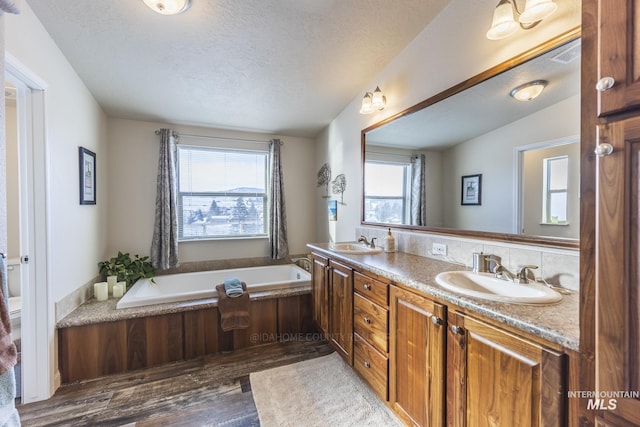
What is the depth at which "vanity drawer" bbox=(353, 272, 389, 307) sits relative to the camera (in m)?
1.57

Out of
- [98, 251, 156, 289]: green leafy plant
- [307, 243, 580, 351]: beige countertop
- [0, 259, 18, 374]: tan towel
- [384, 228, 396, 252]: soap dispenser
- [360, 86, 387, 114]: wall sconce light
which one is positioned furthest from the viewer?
[98, 251, 156, 289]: green leafy plant

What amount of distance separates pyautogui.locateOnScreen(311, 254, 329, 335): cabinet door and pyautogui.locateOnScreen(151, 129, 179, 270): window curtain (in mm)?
1778

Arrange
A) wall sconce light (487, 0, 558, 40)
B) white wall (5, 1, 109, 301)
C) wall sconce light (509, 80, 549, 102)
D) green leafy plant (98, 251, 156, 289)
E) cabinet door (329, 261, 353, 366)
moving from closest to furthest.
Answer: wall sconce light (487, 0, 558, 40)
wall sconce light (509, 80, 549, 102)
white wall (5, 1, 109, 301)
cabinet door (329, 261, 353, 366)
green leafy plant (98, 251, 156, 289)

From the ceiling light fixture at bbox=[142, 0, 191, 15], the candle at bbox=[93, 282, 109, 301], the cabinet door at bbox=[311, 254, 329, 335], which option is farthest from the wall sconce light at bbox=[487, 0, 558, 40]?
the candle at bbox=[93, 282, 109, 301]

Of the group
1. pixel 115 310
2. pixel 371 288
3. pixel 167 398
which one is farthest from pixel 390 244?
pixel 115 310

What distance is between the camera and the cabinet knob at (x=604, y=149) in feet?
2.16

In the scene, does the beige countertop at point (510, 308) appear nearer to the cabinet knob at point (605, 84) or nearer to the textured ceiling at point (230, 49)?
the cabinet knob at point (605, 84)

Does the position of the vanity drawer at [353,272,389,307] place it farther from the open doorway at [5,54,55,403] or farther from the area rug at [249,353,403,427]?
the open doorway at [5,54,55,403]

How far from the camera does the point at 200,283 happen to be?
3229 millimetres

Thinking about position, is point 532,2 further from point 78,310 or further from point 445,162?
point 78,310

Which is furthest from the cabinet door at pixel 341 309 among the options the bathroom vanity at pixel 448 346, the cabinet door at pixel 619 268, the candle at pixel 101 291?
the candle at pixel 101 291

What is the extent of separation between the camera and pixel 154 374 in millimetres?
2080

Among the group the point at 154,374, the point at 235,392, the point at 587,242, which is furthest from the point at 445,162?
the point at 154,374

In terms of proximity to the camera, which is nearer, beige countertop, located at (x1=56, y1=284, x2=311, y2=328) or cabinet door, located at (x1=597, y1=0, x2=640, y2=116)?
cabinet door, located at (x1=597, y1=0, x2=640, y2=116)
